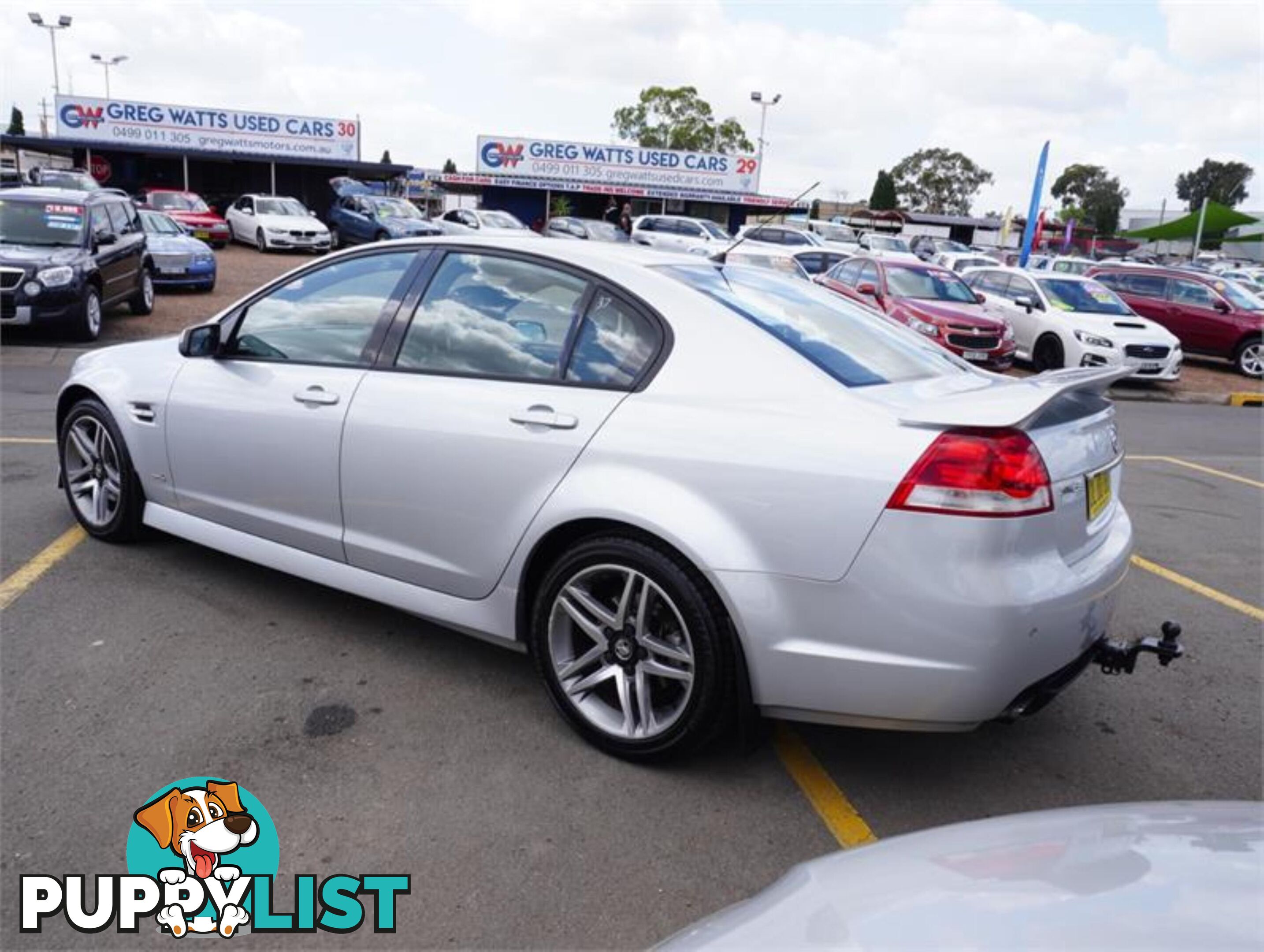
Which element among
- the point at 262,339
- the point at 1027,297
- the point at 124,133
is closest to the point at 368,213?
the point at 124,133

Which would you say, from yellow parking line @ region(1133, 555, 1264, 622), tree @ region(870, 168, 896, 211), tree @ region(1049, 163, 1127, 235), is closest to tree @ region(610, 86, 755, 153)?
tree @ region(870, 168, 896, 211)

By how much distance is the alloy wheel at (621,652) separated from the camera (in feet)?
9.90

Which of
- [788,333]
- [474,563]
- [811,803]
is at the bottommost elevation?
[811,803]

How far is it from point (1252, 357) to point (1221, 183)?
366 feet

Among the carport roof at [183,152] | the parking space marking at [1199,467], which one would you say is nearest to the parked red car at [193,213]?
the carport roof at [183,152]

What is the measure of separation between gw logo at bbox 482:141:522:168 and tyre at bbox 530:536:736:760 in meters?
37.9

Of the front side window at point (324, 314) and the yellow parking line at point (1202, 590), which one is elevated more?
the front side window at point (324, 314)

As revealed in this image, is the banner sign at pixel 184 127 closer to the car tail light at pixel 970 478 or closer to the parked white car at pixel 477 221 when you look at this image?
the parked white car at pixel 477 221

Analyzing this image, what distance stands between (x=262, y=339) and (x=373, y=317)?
664 millimetres

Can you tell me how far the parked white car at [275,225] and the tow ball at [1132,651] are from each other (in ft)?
83.1

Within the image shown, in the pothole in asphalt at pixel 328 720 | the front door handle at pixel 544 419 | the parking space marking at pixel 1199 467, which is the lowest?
the parking space marking at pixel 1199 467

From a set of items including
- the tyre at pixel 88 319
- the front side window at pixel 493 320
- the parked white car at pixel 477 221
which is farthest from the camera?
the parked white car at pixel 477 221

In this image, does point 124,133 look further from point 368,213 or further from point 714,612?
point 714,612

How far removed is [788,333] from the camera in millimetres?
3164
